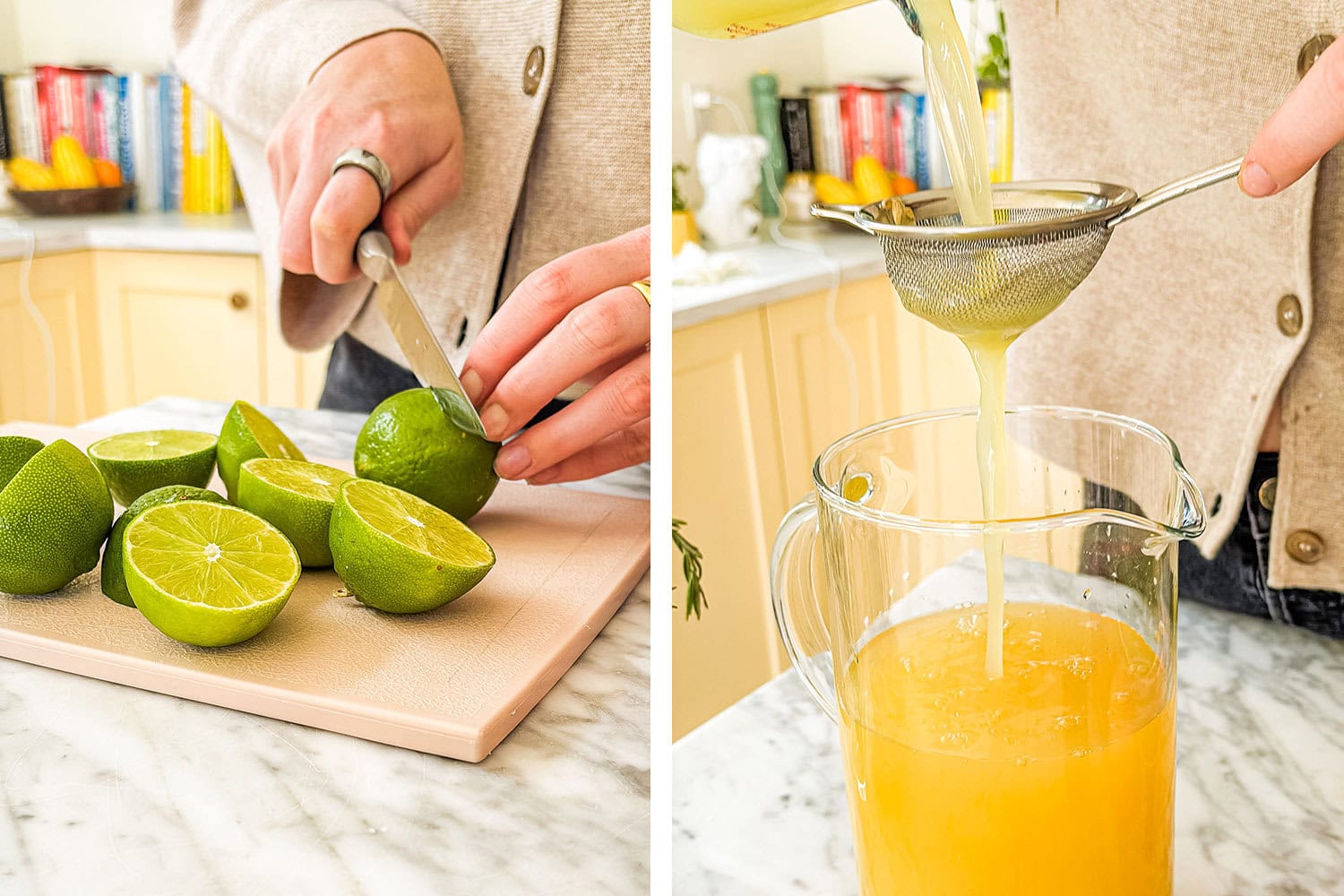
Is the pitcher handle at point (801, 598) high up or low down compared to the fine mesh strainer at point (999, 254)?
down

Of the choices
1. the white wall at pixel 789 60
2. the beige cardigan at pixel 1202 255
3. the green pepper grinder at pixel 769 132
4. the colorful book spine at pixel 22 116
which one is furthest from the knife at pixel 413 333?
the green pepper grinder at pixel 769 132

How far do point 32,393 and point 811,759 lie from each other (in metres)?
0.51

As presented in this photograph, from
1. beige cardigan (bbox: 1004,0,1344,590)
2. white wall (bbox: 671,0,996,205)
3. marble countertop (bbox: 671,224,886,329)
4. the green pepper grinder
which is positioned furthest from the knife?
the green pepper grinder

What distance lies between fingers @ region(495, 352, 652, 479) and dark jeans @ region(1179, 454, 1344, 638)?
28cm

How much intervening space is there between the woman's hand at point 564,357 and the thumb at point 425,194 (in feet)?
0.45

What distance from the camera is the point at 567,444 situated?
0.54 meters

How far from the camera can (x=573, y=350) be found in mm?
520

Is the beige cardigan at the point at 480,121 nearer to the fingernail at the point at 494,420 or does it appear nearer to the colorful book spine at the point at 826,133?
the fingernail at the point at 494,420

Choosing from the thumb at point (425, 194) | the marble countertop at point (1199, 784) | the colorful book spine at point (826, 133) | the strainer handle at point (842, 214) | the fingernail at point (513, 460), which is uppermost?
the colorful book spine at point (826, 133)

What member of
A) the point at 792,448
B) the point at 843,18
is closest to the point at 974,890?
the point at 792,448

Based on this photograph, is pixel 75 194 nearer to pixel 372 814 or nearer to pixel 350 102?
pixel 350 102

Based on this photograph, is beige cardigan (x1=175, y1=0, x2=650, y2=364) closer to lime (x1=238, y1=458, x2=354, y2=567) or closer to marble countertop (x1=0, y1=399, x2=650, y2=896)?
lime (x1=238, y1=458, x2=354, y2=567)

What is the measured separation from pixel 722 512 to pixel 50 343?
47 cm

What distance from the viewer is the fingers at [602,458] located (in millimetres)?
581
